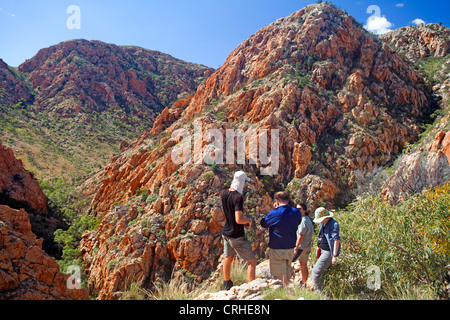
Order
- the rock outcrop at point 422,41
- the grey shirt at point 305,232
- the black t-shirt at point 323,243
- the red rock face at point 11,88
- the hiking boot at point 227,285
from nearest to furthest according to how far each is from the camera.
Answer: the hiking boot at point 227,285 < the black t-shirt at point 323,243 < the grey shirt at point 305,232 < the rock outcrop at point 422,41 < the red rock face at point 11,88

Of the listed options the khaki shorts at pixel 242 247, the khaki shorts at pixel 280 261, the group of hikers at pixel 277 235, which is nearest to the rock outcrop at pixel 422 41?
the group of hikers at pixel 277 235

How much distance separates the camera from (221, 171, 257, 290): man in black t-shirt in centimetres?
396

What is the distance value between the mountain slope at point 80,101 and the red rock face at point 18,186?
38.0 feet

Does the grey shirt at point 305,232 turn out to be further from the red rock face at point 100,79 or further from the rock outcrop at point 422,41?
the red rock face at point 100,79

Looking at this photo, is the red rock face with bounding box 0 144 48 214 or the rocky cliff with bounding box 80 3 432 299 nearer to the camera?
the rocky cliff with bounding box 80 3 432 299

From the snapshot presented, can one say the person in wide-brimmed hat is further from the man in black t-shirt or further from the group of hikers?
the man in black t-shirt

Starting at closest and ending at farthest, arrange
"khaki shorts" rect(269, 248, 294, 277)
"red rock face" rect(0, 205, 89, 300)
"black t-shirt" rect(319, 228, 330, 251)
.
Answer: "khaki shorts" rect(269, 248, 294, 277)
"black t-shirt" rect(319, 228, 330, 251)
"red rock face" rect(0, 205, 89, 300)

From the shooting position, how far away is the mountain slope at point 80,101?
1610 inches

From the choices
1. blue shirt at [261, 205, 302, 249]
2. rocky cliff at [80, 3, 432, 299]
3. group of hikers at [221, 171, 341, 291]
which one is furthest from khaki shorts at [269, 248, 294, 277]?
rocky cliff at [80, 3, 432, 299]

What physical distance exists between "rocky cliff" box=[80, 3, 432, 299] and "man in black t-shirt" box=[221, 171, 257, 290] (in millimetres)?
8653

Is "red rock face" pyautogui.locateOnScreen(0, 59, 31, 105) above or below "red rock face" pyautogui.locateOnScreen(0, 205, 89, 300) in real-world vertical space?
above

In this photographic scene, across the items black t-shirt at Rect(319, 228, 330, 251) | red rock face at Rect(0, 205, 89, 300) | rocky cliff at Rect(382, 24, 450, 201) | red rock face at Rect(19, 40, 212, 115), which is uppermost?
red rock face at Rect(19, 40, 212, 115)

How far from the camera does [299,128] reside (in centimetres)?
2139

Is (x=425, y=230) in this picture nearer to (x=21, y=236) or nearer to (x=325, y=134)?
(x=21, y=236)
